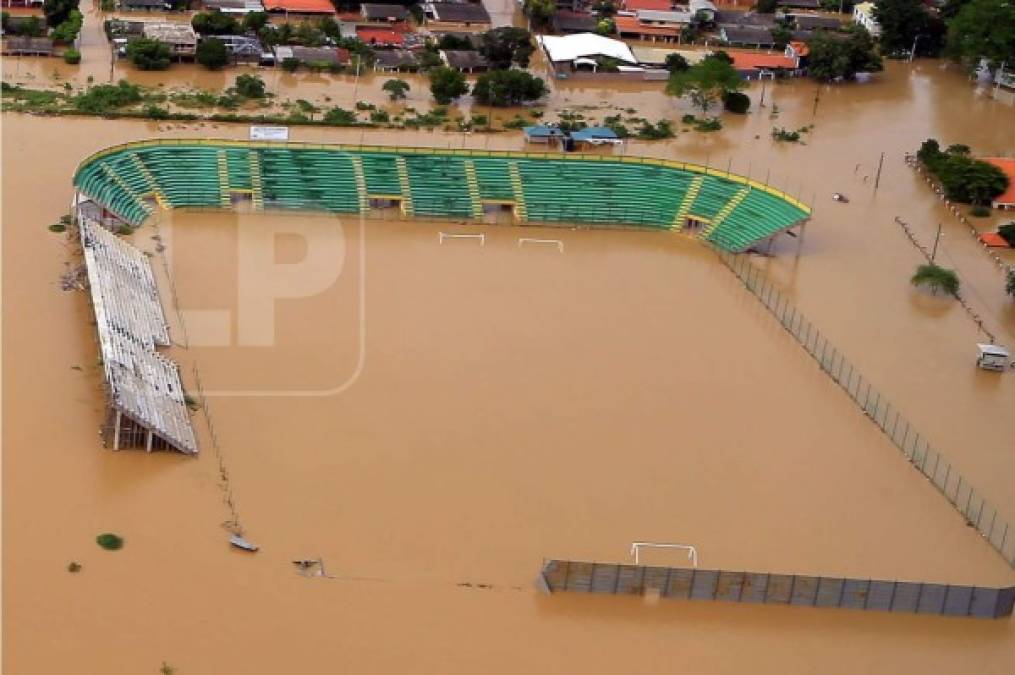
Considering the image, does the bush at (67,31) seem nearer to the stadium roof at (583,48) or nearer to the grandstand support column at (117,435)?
the stadium roof at (583,48)

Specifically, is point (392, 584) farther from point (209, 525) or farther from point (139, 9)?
point (139, 9)

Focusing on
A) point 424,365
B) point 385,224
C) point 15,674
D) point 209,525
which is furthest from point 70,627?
point 385,224

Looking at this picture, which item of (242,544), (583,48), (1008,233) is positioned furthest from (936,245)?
(242,544)

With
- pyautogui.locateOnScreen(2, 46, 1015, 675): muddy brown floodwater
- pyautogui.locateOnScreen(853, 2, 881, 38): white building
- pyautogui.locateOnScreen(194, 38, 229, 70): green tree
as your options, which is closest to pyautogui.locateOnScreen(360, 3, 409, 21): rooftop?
pyautogui.locateOnScreen(194, 38, 229, 70): green tree

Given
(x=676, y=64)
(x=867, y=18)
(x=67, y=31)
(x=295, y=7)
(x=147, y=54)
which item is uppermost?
(x=867, y=18)

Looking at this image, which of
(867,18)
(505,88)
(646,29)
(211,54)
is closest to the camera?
(505,88)

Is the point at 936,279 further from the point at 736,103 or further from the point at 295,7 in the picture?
the point at 295,7

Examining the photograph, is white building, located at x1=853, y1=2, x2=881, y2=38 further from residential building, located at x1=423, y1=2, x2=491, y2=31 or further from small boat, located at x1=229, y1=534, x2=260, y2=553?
small boat, located at x1=229, y1=534, x2=260, y2=553
